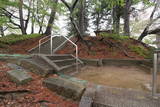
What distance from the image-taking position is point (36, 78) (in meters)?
2.64

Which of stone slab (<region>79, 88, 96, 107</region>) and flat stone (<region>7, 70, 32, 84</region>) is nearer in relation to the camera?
stone slab (<region>79, 88, 96, 107</region>)

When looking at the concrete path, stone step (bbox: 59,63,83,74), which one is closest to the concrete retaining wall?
stone step (bbox: 59,63,83,74)

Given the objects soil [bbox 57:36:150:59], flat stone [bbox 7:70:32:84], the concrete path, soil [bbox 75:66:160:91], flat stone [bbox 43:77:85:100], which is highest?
soil [bbox 57:36:150:59]

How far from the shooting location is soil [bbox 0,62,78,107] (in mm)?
1739

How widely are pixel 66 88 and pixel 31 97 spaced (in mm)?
659

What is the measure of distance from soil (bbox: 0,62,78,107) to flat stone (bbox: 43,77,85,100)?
85 mm

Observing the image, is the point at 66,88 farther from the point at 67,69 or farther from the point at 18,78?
the point at 67,69

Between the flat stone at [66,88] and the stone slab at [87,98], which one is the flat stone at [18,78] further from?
the stone slab at [87,98]

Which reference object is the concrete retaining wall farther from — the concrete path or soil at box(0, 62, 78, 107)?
soil at box(0, 62, 78, 107)

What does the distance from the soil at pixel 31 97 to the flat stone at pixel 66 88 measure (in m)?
0.08

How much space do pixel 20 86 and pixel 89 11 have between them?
15.9 meters

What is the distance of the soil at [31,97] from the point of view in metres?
1.74

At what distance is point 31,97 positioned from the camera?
192cm

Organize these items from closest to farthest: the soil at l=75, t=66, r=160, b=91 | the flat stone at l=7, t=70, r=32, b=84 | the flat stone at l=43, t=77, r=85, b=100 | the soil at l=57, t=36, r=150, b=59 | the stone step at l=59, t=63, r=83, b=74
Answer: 1. the flat stone at l=43, t=77, r=85, b=100
2. the flat stone at l=7, t=70, r=32, b=84
3. the soil at l=75, t=66, r=160, b=91
4. the stone step at l=59, t=63, r=83, b=74
5. the soil at l=57, t=36, r=150, b=59
